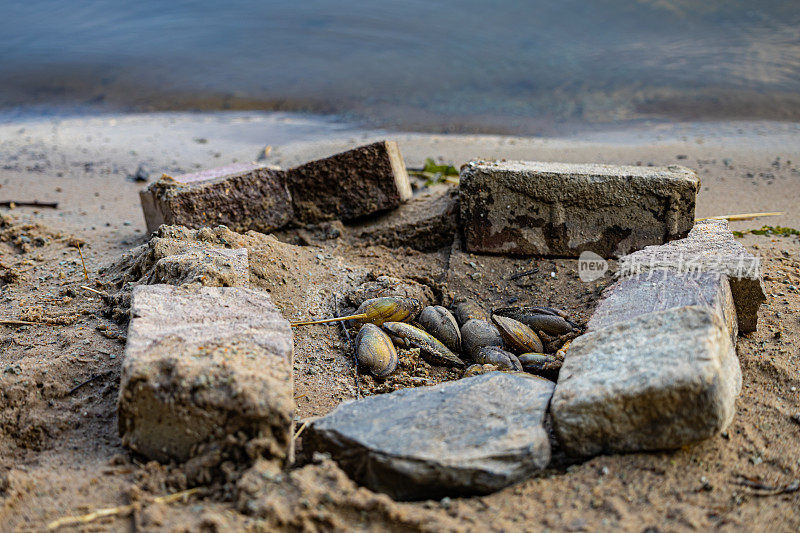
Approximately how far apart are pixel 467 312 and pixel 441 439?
1219 mm

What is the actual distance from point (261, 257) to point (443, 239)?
45.3 inches

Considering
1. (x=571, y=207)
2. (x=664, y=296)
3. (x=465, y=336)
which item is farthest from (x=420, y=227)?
(x=664, y=296)

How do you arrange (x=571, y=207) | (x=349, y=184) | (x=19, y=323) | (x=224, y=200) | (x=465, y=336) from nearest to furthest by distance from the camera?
(x=19, y=323)
(x=465, y=336)
(x=571, y=207)
(x=224, y=200)
(x=349, y=184)

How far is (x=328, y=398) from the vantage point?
276cm

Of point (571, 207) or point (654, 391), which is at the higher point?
point (571, 207)

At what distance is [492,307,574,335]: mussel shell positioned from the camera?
10.3ft

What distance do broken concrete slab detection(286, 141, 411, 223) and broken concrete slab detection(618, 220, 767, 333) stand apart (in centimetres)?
161

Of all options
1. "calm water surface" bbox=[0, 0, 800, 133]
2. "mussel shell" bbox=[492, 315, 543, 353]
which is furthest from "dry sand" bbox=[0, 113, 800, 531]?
"calm water surface" bbox=[0, 0, 800, 133]

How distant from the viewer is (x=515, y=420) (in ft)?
7.24

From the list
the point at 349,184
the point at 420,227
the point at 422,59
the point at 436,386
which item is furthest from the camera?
the point at 422,59

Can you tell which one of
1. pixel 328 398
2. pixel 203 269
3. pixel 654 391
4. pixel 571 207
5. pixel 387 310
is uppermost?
pixel 571 207

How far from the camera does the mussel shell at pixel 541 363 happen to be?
284 centimetres

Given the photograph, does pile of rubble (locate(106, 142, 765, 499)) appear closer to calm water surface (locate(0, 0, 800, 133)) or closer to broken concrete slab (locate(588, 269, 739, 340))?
broken concrete slab (locate(588, 269, 739, 340))

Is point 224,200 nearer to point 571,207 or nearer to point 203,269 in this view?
point 203,269
